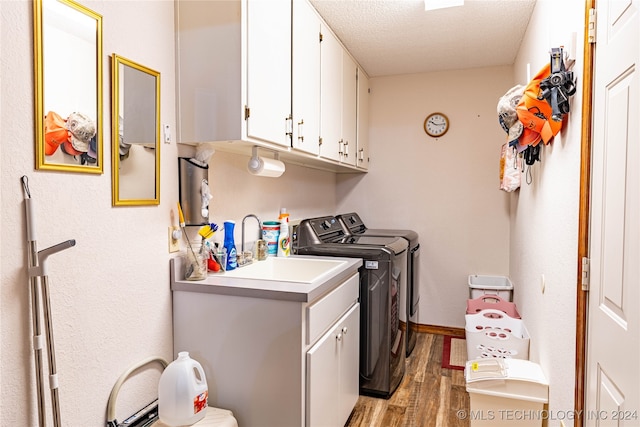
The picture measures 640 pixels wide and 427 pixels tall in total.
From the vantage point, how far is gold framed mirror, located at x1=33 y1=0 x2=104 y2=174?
117 centimetres

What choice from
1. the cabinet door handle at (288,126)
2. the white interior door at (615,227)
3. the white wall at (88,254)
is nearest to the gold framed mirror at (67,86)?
the white wall at (88,254)

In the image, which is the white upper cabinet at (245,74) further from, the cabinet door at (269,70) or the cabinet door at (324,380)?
the cabinet door at (324,380)

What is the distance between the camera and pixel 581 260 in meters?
1.41

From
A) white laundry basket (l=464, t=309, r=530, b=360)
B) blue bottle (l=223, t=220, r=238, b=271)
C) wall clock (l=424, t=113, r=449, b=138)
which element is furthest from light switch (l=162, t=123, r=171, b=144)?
wall clock (l=424, t=113, r=449, b=138)

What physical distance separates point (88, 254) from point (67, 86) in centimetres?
54

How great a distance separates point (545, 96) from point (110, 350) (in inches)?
75.1

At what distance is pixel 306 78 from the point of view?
2.25 m

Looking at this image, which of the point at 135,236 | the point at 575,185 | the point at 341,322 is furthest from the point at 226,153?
the point at 575,185

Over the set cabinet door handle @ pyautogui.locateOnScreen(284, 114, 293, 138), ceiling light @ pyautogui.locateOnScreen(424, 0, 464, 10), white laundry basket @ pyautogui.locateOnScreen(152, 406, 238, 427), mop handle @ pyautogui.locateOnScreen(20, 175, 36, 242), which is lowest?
white laundry basket @ pyautogui.locateOnScreen(152, 406, 238, 427)

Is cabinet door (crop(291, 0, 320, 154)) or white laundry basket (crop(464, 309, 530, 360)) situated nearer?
cabinet door (crop(291, 0, 320, 154))

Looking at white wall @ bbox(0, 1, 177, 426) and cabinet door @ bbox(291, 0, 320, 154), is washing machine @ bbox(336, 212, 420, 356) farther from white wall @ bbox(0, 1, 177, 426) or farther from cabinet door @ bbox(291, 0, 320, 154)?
white wall @ bbox(0, 1, 177, 426)

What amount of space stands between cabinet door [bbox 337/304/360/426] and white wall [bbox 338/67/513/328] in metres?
1.64

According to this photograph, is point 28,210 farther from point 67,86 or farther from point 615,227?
point 615,227

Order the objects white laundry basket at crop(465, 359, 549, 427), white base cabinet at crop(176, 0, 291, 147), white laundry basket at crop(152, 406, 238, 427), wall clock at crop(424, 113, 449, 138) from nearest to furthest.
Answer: white laundry basket at crop(152, 406, 238, 427), white base cabinet at crop(176, 0, 291, 147), white laundry basket at crop(465, 359, 549, 427), wall clock at crop(424, 113, 449, 138)
